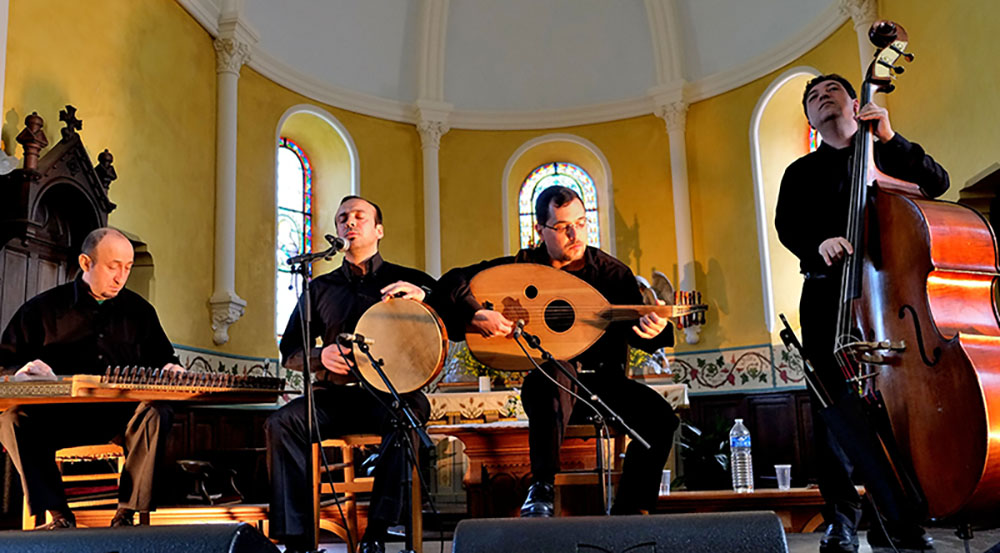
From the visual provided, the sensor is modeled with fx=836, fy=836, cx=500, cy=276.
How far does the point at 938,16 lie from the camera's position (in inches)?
246

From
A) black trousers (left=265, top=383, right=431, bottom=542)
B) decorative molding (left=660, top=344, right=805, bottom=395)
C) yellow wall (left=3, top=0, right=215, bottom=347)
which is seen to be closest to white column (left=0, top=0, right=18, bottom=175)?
yellow wall (left=3, top=0, right=215, bottom=347)

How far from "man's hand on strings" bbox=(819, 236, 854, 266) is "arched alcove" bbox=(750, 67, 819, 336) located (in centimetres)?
599

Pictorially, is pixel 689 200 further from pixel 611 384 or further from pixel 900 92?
pixel 611 384

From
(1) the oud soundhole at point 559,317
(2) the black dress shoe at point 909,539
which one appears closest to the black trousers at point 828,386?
(2) the black dress shoe at point 909,539

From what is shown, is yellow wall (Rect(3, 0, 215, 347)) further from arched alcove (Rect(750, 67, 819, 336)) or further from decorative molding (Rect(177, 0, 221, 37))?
arched alcove (Rect(750, 67, 819, 336))

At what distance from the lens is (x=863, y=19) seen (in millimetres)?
7246

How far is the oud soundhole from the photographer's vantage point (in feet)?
10.4

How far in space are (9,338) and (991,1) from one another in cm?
609

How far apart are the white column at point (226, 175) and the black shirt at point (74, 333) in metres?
3.76

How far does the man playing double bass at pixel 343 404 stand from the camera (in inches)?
119

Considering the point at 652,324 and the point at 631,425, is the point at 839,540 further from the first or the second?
the point at 652,324

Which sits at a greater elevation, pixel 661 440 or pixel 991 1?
pixel 991 1

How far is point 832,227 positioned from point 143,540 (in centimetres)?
241

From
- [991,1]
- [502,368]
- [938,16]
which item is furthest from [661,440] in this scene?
[938,16]
